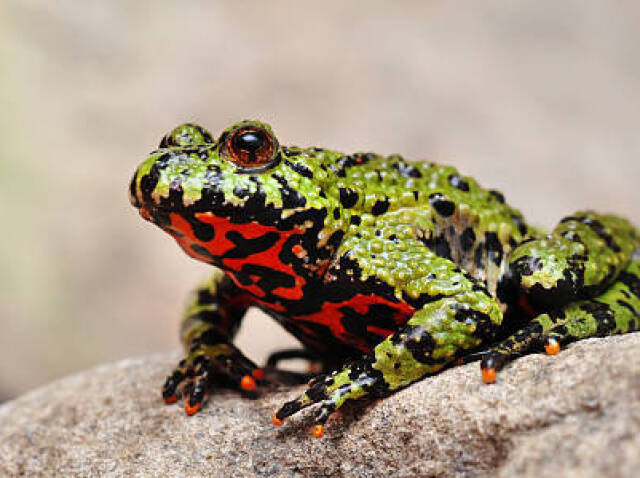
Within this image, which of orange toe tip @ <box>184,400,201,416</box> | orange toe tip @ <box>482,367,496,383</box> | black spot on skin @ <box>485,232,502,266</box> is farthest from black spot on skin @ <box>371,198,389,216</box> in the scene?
Result: orange toe tip @ <box>184,400,201,416</box>

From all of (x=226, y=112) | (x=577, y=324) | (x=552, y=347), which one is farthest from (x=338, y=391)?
(x=226, y=112)

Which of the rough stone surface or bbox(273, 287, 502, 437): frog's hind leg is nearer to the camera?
the rough stone surface

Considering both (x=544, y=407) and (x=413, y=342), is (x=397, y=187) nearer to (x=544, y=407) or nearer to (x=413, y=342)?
(x=413, y=342)

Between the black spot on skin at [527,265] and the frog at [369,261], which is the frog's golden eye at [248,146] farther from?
the black spot on skin at [527,265]

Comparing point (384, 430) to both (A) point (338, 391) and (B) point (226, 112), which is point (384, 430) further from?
(B) point (226, 112)

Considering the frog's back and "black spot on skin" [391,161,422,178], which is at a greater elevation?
"black spot on skin" [391,161,422,178]

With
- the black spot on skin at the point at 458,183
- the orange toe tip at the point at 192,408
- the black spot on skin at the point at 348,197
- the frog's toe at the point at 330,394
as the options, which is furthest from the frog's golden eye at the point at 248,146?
the orange toe tip at the point at 192,408

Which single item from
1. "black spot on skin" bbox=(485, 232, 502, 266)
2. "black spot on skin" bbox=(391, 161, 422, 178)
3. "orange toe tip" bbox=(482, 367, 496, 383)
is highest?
"black spot on skin" bbox=(391, 161, 422, 178)

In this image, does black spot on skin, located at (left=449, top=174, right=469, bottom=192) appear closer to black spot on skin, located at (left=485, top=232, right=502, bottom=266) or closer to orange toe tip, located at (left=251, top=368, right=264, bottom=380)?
black spot on skin, located at (left=485, top=232, right=502, bottom=266)
